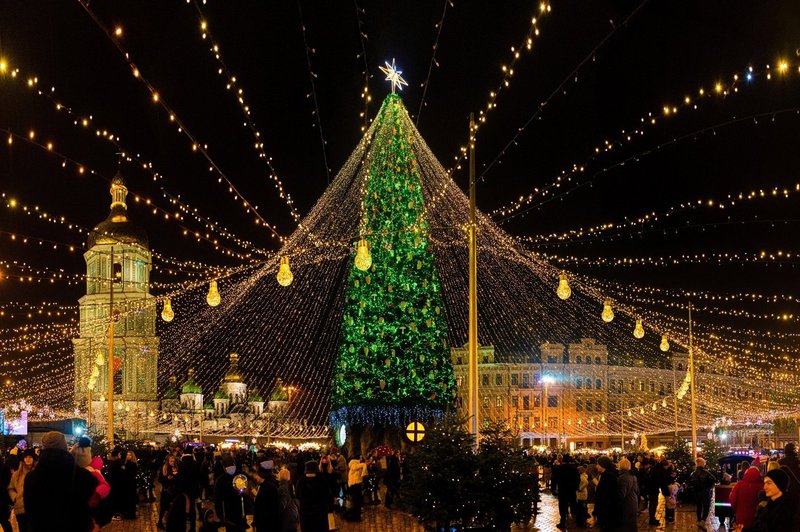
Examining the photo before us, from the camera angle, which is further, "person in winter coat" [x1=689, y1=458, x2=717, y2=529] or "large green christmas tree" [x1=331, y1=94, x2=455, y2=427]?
"large green christmas tree" [x1=331, y1=94, x2=455, y2=427]

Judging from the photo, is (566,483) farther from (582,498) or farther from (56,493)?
(56,493)

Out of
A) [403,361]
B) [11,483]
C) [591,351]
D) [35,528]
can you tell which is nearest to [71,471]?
[35,528]

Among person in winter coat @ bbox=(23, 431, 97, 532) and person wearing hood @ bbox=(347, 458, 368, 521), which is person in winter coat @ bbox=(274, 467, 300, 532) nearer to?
person in winter coat @ bbox=(23, 431, 97, 532)

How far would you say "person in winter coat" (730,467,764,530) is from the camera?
1073 centimetres

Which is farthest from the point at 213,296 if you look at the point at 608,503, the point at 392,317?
the point at 608,503

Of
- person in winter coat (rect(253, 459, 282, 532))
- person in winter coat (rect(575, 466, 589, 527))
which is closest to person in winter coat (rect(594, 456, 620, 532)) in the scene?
person in winter coat (rect(253, 459, 282, 532))

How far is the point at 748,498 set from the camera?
10.7 m

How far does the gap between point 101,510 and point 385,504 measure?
1769 centimetres

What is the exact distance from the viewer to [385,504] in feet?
84.5

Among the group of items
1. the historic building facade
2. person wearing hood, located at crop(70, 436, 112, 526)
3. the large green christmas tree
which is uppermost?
the large green christmas tree

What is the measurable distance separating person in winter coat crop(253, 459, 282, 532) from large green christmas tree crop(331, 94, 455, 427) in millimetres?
19676

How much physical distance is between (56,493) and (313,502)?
527 centimetres

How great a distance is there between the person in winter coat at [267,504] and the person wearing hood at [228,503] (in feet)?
1.19

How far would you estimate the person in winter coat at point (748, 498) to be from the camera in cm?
1073
